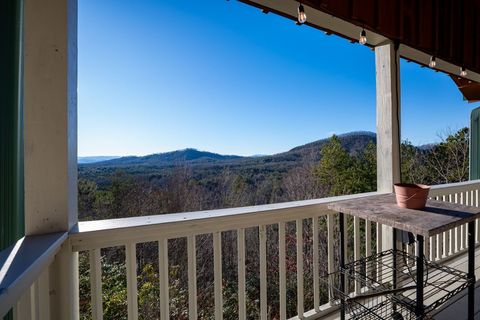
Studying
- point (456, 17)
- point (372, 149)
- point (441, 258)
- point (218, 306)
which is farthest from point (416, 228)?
point (372, 149)

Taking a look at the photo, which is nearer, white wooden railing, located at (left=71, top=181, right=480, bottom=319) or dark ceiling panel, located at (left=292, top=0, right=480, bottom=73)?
white wooden railing, located at (left=71, top=181, right=480, bottom=319)

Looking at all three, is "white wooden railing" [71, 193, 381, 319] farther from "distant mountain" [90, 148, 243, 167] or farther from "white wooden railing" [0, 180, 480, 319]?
"distant mountain" [90, 148, 243, 167]

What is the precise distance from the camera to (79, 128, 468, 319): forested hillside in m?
6.07

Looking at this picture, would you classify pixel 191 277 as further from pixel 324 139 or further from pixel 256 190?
pixel 324 139

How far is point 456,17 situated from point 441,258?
8.15ft

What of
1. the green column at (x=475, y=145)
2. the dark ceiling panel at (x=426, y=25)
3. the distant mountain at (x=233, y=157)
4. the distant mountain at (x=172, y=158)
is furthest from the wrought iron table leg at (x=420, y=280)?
the distant mountain at (x=172, y=158)

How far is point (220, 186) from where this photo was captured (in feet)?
33.9

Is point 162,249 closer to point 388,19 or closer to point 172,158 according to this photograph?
point 388,19

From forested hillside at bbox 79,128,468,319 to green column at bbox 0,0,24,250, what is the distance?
4.42m

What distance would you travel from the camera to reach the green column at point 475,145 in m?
3.97

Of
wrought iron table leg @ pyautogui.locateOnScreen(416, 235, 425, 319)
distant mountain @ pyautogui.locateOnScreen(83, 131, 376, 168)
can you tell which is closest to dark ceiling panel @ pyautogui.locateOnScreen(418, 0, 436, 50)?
wrought iron table leg @ pyautogui.locateOnScreen(416, 235, 425, 319)

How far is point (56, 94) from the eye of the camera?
0.97 m

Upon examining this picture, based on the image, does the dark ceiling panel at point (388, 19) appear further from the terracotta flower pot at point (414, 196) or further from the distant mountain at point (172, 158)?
the distant mountain at point (172, 158)

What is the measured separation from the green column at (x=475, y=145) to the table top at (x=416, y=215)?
3775mm
